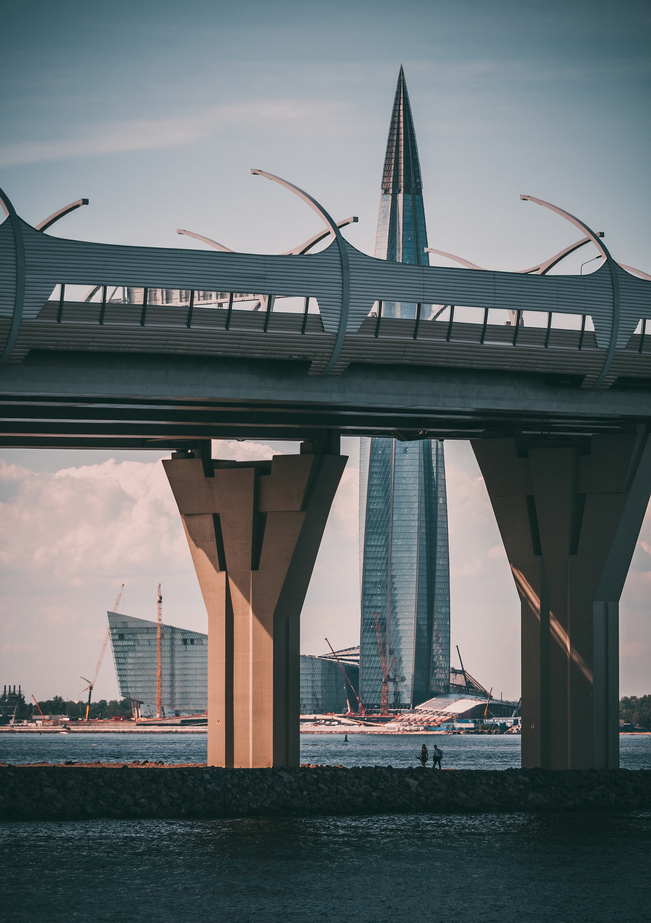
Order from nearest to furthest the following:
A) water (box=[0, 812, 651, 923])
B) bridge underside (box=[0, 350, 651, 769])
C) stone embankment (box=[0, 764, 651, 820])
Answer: water (box=[0, 812, 651, 923]) → stone embankment (box=[0, 764, 651, 820]) → bridge underside (box=[0, 350, 651, 769])

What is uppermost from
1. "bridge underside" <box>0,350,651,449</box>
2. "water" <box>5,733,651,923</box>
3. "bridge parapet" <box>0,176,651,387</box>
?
"bridge parapet" <box>0,176,651,387</box>

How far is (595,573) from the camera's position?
66562mm

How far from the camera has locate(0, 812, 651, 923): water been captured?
4159 centimetres

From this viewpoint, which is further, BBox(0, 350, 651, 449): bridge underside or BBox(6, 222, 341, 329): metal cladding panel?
BBox(0, 350, 651, 449): bridge underside

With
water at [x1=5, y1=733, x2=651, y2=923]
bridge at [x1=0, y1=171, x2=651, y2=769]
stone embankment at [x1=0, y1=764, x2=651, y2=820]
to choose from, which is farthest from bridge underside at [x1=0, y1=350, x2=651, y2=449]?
water at [x1=5, y1=733, x2=651, y2=923]

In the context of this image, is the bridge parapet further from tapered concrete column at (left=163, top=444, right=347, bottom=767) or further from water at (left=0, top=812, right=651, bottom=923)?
water at (left=0, top=812, right=651, bottom=923)

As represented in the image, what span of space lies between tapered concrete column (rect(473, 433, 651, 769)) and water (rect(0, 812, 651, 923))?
27.7 ft

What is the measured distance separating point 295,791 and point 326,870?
48.1 ft

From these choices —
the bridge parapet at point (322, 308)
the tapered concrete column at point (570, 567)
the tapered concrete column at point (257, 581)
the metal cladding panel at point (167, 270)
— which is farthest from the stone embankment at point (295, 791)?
the metal cladding panel at point (167, 270)

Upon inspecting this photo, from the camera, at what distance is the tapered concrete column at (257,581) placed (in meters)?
67.4

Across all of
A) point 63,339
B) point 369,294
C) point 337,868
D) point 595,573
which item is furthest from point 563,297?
point 337,868

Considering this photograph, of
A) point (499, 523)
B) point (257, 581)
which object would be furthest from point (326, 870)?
point (499, 523)

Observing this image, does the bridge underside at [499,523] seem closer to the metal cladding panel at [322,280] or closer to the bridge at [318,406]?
the bridge at [318,406]

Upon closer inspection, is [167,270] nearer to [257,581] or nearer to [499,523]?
[257,581]
